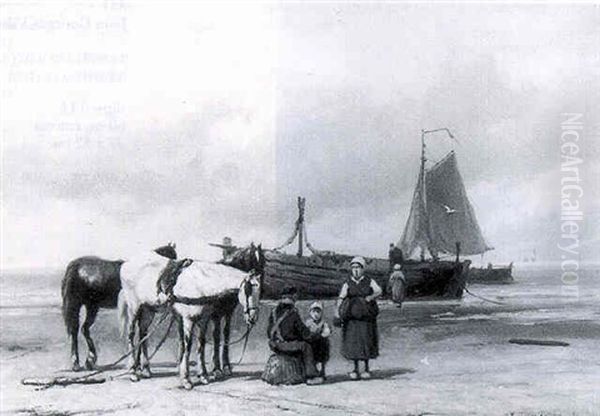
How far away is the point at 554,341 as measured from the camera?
4.93 m

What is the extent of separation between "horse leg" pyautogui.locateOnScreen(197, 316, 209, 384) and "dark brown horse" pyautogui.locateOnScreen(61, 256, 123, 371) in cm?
56

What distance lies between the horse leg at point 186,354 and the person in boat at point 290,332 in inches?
17.3

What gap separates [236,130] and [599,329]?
7.95ft

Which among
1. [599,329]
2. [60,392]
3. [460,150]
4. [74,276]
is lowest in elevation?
Result: [60,392]

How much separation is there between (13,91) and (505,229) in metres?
3.04

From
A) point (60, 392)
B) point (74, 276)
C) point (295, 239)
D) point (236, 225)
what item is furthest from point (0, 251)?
point (295, 239)

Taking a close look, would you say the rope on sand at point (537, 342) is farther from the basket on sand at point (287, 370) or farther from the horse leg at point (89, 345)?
the horse leg at point (89, 345)

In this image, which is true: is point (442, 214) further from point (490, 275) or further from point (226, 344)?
point (226, 344)

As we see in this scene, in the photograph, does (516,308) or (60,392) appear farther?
(516,308)

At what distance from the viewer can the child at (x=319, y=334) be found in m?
4.64

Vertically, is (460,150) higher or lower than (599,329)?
higher

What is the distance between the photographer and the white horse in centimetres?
462

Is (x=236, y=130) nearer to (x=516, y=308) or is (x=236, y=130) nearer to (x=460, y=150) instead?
(x=460, y=150)

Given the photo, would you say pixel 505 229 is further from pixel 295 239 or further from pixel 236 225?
pixel 236 225
